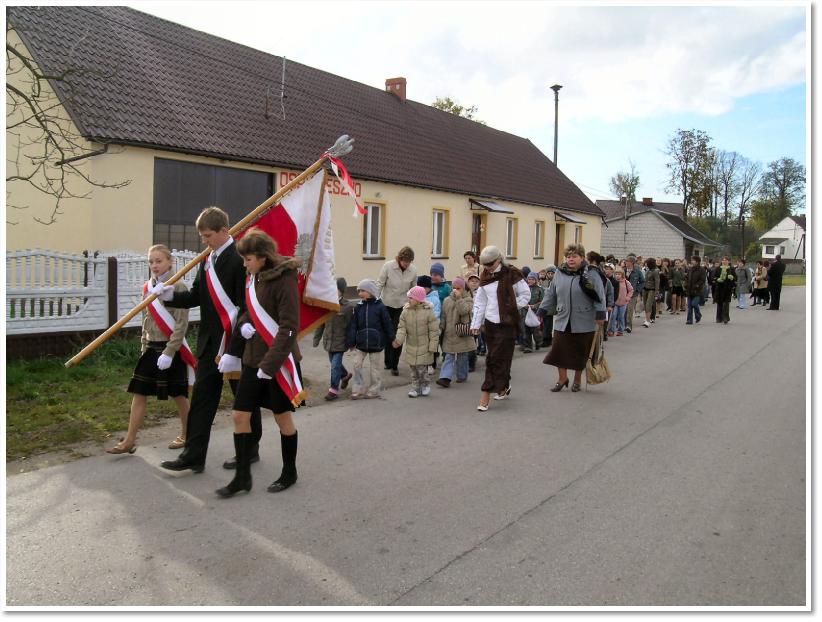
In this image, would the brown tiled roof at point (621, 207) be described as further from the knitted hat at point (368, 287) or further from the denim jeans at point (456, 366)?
the knitted hat at point (368, 287)

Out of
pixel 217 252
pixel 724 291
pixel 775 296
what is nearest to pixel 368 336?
pixel 217 252

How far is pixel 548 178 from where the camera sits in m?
35.4

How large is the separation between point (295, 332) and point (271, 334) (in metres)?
0.17

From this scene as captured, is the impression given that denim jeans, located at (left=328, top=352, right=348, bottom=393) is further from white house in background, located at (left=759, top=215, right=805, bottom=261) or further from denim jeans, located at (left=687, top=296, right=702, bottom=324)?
white house in background, located at (left=759, top=215, right=805, bottom=261)

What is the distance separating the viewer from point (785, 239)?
306ft

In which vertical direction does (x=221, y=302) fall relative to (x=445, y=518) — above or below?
above

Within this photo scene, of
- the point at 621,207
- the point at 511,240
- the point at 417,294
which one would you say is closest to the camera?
the point at 417,294

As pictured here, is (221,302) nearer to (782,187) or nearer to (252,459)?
(252,459)

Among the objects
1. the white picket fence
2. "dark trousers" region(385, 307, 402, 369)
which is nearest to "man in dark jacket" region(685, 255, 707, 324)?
"dark trousers" region(385, 307, 402, 369)

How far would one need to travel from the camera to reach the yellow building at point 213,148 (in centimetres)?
1455

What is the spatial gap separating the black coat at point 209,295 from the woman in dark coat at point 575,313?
4911mm

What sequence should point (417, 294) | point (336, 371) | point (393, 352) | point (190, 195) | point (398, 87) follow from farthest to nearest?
point (398, 87)
point (190, 195)
point (393, 352)
point (417, 294)
point (336, 371)

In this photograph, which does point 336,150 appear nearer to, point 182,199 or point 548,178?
point 182,199
